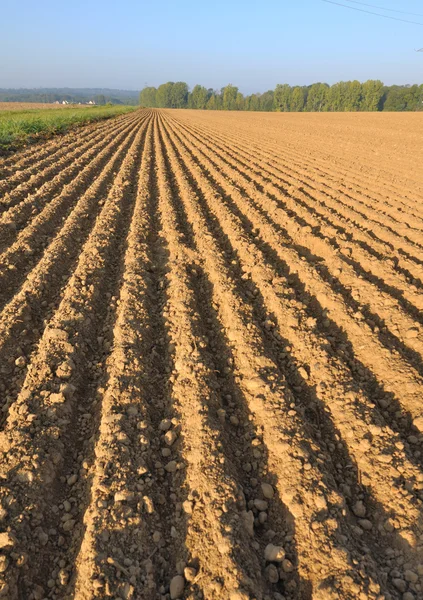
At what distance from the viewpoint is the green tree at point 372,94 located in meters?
72.8

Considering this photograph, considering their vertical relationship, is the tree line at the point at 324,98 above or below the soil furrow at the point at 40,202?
above

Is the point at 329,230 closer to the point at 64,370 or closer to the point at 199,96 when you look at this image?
the point at 64,370

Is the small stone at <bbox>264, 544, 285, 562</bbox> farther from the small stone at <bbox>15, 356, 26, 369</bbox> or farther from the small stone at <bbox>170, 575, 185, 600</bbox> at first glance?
the small stone at <bbox>15, 356, 26, 369</bbox>

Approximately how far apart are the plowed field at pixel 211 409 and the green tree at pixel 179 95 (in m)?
130

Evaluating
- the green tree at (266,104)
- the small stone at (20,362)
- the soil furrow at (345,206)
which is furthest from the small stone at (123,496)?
the green tree at (266,104)

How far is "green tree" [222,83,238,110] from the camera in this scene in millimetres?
96875

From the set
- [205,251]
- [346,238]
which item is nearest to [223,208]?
[205,251]

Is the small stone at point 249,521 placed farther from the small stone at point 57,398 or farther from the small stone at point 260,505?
the small stone at point 57,398

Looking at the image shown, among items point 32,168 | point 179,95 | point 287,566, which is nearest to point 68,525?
point 287,566

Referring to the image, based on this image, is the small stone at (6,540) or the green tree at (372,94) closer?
the small stone at (6,540)

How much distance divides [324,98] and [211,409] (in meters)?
95.5

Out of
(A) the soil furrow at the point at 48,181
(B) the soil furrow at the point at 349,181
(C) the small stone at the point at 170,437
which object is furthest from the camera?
(B) the soil furrow at the point at 349,181

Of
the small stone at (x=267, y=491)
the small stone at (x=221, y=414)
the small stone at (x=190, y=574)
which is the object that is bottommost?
the small stone at (x=190, y=574)

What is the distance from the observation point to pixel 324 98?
81.4 metres
